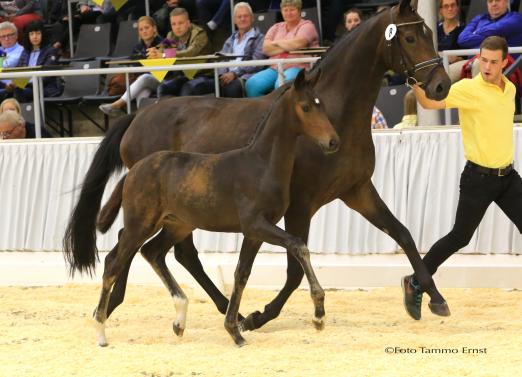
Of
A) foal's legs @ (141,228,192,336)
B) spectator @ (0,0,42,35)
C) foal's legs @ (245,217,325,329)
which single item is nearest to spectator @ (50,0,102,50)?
spectator @ (0,0,42,35)

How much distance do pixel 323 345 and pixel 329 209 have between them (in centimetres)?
305

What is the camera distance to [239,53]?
11.7 metres

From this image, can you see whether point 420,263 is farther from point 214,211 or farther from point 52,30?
point 52,30

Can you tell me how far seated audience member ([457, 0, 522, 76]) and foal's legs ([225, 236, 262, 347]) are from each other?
4561 mm

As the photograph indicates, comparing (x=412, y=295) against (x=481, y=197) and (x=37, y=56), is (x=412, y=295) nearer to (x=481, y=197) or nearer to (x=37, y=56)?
(x=481, y=197)

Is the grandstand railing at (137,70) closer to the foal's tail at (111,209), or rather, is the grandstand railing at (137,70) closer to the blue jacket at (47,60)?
the blue jacket at (47,60)

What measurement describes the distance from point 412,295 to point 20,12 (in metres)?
9.49

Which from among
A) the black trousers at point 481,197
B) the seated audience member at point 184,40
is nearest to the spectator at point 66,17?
the seated audience member at point 184,40

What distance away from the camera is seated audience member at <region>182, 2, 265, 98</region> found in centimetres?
1083

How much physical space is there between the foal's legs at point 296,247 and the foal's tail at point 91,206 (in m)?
1.78

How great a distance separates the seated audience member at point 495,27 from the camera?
33.4ft

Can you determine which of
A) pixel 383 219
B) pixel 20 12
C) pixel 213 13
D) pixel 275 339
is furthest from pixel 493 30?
pixel 20 12

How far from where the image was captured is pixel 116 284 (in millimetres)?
7633

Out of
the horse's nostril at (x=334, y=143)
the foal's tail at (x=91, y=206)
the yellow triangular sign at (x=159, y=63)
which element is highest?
the horse's nostril at (x=334, y=143)
